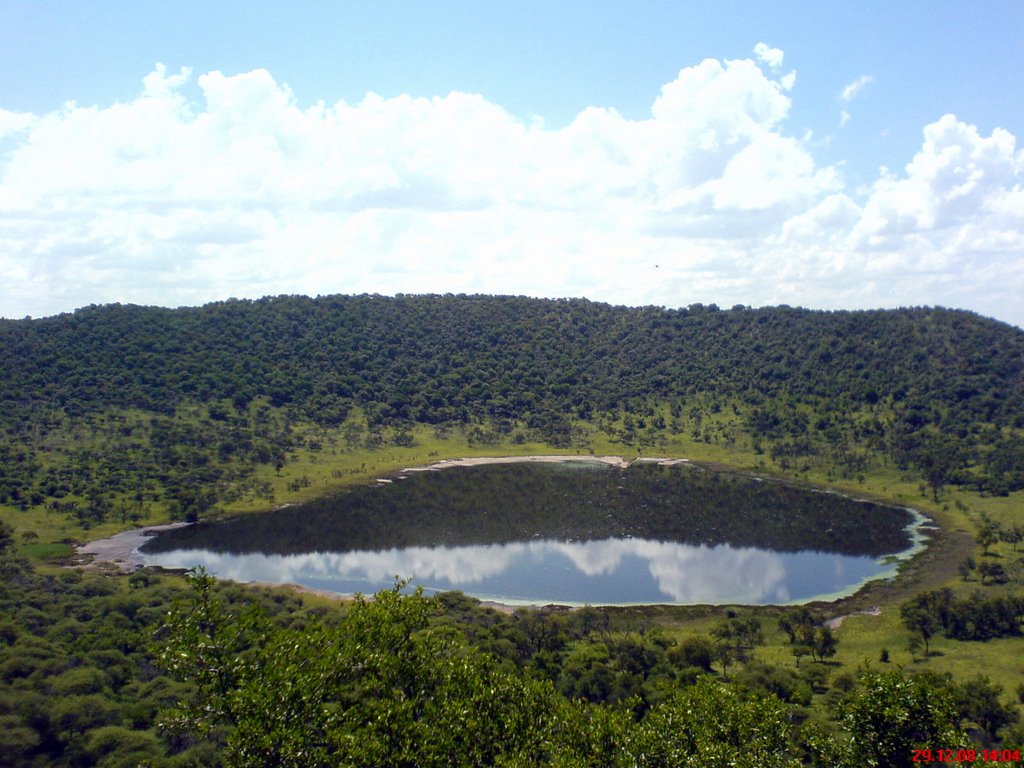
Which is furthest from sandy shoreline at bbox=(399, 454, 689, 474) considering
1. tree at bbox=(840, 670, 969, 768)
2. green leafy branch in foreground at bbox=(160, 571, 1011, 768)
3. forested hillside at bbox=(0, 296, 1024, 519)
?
tree at bbox=(840, 670, 969, 768)

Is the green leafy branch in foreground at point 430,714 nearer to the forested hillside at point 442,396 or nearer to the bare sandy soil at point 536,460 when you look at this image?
the forested hillside at point 442,396

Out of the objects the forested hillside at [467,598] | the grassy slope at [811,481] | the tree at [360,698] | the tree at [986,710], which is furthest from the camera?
the grassy slope at [811,481]

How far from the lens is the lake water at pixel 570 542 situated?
236 feet

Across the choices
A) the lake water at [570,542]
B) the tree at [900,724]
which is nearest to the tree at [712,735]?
the tree at [900,724]

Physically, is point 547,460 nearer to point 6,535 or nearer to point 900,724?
point 6,535

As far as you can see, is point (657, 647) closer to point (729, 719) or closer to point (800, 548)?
point (729, 719)

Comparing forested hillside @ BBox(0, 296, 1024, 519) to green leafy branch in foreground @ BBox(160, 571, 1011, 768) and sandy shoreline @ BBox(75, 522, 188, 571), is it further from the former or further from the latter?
green leafy branch in foreground @ BBox(160, 571, 1011, 768)

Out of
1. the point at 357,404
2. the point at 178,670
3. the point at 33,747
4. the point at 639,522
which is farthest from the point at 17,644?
the point at 357,404

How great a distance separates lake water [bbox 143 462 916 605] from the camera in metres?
72.1

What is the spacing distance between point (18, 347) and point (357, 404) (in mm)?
69302
